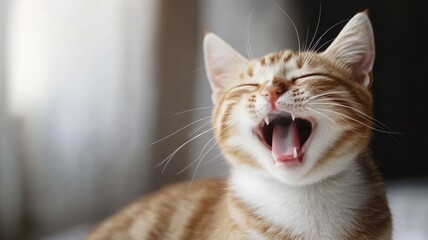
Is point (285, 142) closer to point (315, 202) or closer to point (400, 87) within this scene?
point (315, 202)

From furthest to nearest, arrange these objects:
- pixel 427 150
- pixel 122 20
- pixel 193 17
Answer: pixel 427 150 → pixel 122 20 → pixel 193 17

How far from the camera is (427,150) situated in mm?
1856

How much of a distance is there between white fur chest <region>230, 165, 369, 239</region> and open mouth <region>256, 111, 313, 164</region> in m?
0.07

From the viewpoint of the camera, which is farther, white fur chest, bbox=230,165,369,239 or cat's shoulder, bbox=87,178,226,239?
cat's shoulder, bbox=87,178,226,239

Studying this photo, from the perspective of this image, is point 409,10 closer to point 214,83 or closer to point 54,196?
point 214,83

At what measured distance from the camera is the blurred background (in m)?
1.65

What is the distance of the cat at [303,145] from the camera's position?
30.8 inches

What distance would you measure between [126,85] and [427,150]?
3.22 ft

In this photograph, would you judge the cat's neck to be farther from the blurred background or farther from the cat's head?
the blurred background

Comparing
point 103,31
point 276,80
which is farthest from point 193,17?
point 276,80

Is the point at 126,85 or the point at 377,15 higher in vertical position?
the point at 377,15

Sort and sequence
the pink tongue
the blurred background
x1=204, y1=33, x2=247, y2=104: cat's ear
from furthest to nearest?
the blurred background < x1=204, y1=33, x2=247, y2=104: cat's ear < the pink tongue

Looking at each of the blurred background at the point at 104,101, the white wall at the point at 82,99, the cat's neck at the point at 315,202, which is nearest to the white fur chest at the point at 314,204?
the cat's neck at the point at 315,202

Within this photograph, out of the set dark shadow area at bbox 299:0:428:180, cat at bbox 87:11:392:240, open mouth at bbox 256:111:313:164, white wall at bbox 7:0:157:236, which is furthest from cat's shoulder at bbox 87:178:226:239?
dark shadow area at bbox 299:0:428:180
